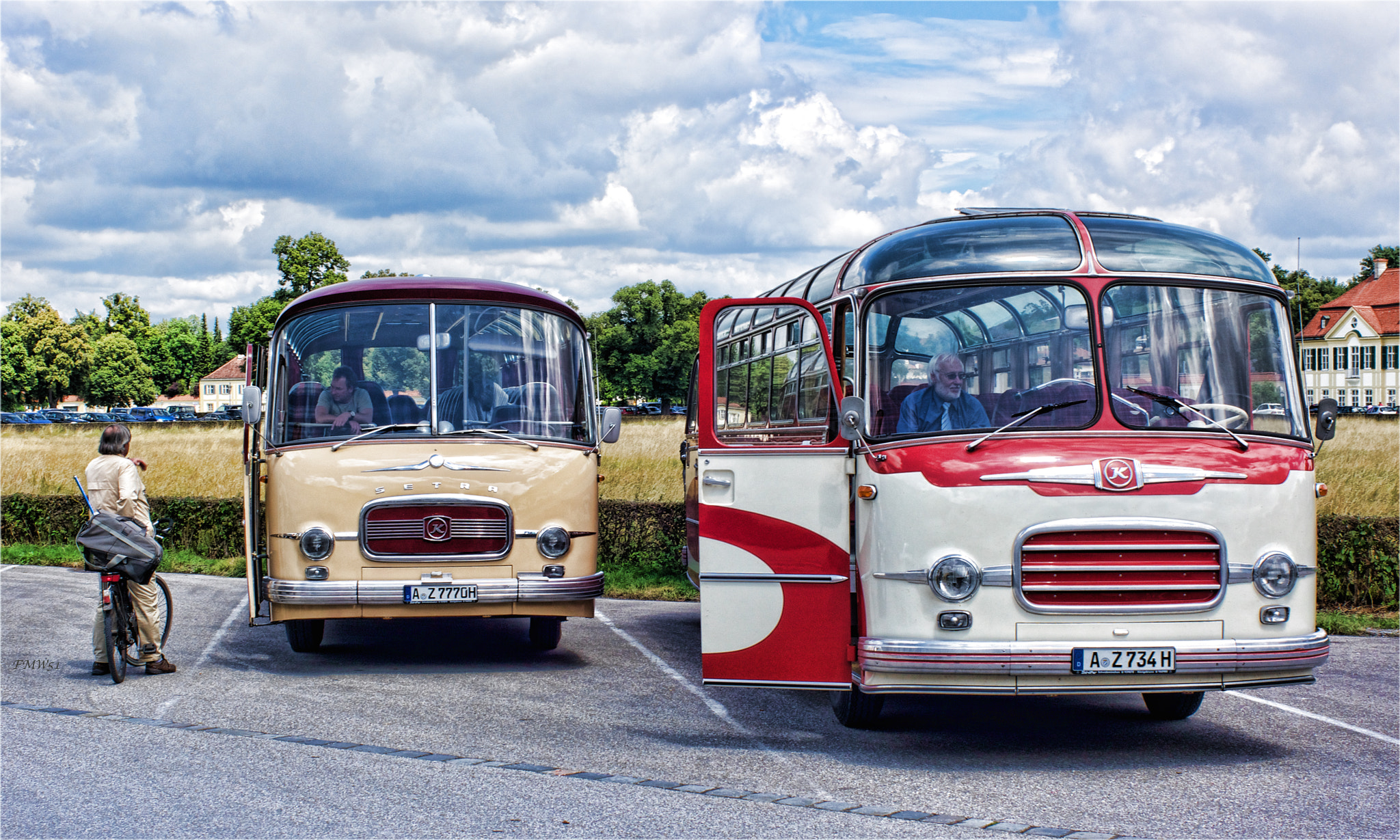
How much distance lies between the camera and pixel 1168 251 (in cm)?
729

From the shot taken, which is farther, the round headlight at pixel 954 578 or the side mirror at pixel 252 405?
the side mirror at pixel 252 405

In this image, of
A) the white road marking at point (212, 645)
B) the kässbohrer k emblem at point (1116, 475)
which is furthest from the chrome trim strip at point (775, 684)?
the white road marking at point (212, 645)

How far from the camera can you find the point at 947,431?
22.7 ft

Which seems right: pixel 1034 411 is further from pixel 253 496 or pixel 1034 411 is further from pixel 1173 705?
pixel 253 496

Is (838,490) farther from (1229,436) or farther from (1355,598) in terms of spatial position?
(1355,598)

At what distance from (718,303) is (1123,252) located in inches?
92.1

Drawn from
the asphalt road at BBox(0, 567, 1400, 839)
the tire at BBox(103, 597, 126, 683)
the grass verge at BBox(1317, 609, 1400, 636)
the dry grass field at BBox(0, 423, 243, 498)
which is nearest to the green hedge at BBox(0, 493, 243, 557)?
the dry grass field at BBox(0, 423, 243, 498)

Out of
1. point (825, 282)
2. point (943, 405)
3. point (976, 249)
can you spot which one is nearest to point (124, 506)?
point (825, 282)

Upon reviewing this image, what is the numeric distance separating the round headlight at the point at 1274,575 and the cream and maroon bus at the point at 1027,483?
0.01 metres

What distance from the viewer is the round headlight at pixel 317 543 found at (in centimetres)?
937

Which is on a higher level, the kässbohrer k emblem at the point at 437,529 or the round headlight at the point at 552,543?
the kässbohrer k emblem at the point at 437,529

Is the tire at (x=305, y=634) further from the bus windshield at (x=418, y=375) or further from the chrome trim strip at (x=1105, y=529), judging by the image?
the chrome trim strip at (x=1105, y=529)

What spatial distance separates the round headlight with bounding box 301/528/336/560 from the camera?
9.37m

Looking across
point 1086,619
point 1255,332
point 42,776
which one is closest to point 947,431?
point 1086,619
